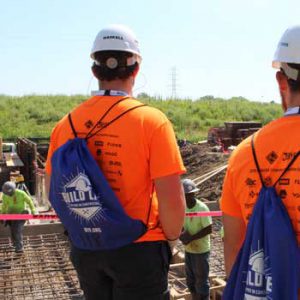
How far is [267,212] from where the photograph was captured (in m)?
1.72

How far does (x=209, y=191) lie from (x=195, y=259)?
335 inches

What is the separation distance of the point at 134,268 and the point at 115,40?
984 millimetres

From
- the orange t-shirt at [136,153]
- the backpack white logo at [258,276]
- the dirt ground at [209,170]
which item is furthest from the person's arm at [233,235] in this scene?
the dirt ground at [209,170]

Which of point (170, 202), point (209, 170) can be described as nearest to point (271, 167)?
point (170, 202)

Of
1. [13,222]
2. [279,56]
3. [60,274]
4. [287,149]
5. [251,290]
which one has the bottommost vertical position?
[60,274]

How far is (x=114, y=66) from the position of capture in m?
2.30

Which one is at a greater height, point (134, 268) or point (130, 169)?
point (130, 169)

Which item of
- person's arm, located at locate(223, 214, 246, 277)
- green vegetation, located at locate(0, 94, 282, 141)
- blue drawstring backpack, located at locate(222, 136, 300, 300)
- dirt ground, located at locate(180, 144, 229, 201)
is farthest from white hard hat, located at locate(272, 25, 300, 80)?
green vegetation, located at locate(0, 94, 282, 141)

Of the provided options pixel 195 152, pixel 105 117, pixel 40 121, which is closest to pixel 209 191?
pixel 195 152

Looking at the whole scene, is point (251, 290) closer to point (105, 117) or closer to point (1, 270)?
point (105, 117)

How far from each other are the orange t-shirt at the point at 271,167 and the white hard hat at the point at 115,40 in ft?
2.47

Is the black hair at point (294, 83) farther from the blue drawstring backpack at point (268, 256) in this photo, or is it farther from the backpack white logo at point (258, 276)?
the backpack white logo at point (258, 276)

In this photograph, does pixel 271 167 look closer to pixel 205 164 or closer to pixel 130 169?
pixel 130 169

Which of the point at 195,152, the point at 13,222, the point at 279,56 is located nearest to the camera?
the point at 279,56
